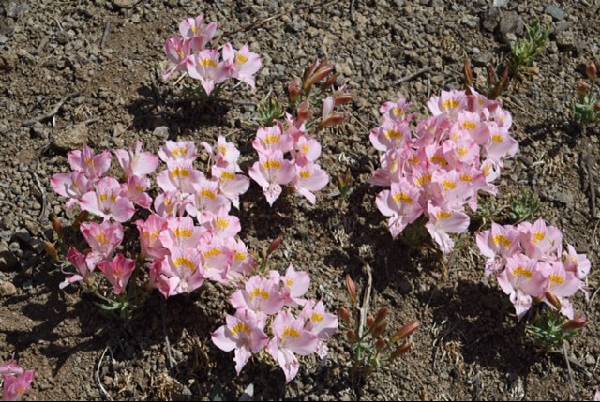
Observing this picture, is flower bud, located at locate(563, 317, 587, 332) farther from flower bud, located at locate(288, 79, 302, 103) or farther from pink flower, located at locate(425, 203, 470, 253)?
flower bud, located at locate(288, 79, 302, 103)

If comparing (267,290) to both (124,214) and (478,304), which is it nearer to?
(124,214)

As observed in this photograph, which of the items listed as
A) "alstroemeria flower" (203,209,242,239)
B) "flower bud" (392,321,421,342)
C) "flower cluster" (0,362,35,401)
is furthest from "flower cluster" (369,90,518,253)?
"flower cluster" (0,362,35,401)

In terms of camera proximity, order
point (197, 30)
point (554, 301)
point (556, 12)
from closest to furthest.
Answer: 1. point (554, 301)
2. point (197, 30)
3. point (556, 12)

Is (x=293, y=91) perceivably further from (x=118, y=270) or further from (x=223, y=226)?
(x=118, y=270)

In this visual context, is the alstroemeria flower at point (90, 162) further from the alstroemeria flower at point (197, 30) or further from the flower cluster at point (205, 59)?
the alstroemeria flower at point (197, 30)

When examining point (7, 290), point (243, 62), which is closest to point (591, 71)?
point (243, 62)

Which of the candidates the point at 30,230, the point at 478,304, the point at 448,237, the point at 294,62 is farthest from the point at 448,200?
the point at 30,230

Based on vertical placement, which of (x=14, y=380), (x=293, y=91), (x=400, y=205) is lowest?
(x=14, y=380)
